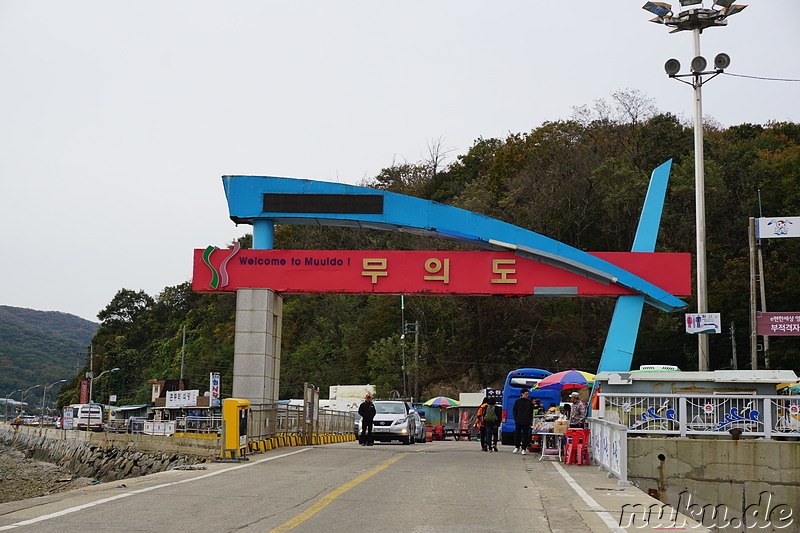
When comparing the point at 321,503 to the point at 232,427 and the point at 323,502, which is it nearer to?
the point at 323,502

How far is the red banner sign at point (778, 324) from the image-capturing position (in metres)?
36.2

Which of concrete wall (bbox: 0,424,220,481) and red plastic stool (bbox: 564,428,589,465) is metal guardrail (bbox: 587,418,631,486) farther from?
concrete wall (bbox: 0,424,220,481)

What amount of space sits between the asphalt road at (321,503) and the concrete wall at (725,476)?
195 cm

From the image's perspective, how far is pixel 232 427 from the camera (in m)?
19.7

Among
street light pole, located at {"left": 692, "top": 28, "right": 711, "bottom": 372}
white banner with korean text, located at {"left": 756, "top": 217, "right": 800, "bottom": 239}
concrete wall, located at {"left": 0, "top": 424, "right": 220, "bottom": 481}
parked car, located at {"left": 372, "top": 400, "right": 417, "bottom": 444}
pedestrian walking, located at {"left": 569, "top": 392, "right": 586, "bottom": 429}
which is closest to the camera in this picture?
pedestrian walking, located at {"left": 569, "top": 392, "right": 586, "bottom": 429}

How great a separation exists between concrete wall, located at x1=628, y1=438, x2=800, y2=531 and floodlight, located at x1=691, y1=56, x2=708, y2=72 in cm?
2206

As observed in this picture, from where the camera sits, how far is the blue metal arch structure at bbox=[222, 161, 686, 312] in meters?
25.9

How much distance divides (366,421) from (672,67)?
1990 centimetres

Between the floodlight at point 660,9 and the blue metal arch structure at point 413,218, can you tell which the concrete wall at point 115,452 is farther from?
the floodlight at point 660,9

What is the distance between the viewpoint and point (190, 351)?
3622 inches

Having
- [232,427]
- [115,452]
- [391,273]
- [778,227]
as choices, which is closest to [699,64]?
[778,227]

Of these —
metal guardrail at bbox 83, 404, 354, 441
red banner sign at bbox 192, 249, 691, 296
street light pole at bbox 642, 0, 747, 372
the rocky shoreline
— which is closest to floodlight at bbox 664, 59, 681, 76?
street light pole at bbox 642, 0, 747, 372

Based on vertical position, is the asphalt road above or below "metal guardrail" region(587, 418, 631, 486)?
below

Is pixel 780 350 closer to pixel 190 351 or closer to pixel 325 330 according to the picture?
pixel 325 330
